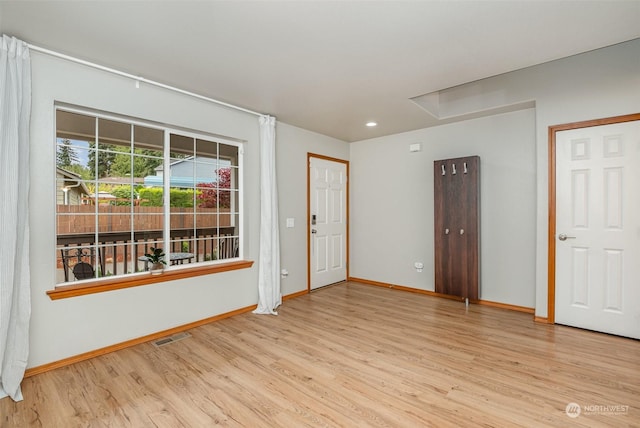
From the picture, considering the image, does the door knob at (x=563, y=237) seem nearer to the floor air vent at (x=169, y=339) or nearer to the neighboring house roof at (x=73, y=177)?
the floor air vent at (x=169, y=339)

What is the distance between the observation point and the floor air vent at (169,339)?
291 cm

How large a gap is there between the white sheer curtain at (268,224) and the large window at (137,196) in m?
0.33

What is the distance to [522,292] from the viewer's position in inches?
150

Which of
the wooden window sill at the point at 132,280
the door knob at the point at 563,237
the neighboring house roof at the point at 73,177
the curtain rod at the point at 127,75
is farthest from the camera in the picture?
the door knob at the point at 563,237

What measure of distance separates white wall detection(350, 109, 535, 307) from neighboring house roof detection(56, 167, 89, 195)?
391 cm

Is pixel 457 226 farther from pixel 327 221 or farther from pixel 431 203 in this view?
pixel 327 221

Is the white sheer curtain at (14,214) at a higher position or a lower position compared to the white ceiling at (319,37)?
lower

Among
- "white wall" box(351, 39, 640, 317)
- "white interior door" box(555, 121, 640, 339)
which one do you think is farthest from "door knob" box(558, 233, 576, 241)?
"white wall" box(351, 39, 640, 317)

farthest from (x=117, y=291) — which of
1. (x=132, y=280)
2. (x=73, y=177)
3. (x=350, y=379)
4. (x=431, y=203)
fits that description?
(x=431, y=203)

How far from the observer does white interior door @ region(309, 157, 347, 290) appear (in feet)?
16.0

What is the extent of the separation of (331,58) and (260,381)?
2617mm

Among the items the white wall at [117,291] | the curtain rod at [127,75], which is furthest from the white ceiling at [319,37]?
the white wall at [117,291]

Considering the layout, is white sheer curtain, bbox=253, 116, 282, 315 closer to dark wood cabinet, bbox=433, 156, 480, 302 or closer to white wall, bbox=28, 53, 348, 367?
white wall, bbox=28, 53, 348, 367

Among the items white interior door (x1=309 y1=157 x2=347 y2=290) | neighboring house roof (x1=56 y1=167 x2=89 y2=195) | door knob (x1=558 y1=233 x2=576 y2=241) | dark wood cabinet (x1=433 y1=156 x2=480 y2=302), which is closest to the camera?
neighboring house roof (x1=56 y1=167 x2=89 y2=195)
